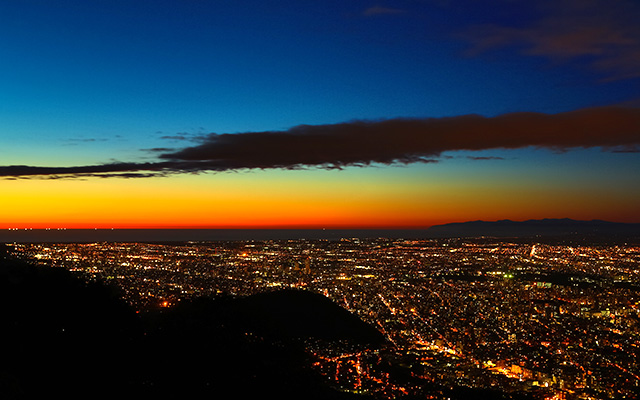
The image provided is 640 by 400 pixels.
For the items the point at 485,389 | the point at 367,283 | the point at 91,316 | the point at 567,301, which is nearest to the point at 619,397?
the point at 485,389

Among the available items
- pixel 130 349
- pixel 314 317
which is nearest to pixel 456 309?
pixel 314 317

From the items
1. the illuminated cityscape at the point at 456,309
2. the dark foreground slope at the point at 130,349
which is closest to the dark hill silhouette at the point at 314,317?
the illuminated cityscape at the point at 456,309

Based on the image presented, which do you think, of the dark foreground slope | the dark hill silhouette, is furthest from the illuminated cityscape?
the dark foreground slope

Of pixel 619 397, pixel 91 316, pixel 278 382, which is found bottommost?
pixel 619 397

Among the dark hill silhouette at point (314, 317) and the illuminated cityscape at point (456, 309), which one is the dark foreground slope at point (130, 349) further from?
the dark hill silhouette at point (314, 317)

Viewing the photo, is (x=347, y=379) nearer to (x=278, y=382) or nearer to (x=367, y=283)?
(x=278, y=382)

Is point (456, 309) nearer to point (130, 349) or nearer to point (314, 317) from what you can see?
point (314, 317)
